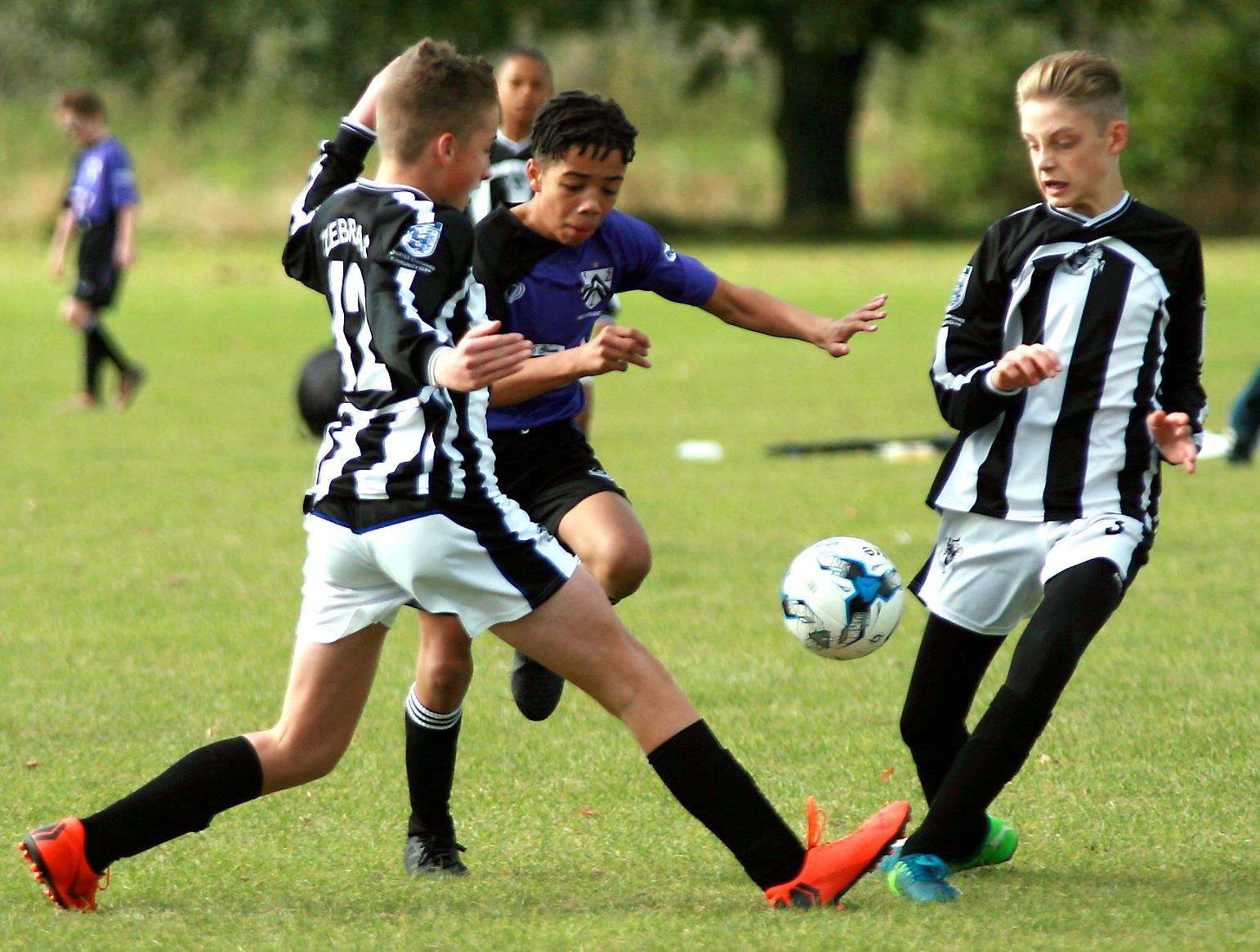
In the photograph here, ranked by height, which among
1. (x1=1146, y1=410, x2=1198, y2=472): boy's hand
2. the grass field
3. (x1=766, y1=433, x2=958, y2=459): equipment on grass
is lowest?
(x1=766, y1=433, x2=958, y2=459): equipment on grass

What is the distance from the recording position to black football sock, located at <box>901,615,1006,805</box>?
420cm

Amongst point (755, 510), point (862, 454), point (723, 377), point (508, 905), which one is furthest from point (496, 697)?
point (723, 377)

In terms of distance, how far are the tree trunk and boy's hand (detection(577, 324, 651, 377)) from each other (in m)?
34.5

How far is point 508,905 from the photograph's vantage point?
4008 mm

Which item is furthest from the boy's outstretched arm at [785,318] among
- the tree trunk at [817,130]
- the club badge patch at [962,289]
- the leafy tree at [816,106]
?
the tree trunk at [817,130]

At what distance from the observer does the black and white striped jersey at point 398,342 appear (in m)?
3.60

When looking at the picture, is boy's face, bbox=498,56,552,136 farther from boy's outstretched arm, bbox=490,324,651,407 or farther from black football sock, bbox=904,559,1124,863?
black football sock, bbox=904,559,1124,863

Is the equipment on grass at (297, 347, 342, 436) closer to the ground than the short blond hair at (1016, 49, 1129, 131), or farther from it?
closer to the ground

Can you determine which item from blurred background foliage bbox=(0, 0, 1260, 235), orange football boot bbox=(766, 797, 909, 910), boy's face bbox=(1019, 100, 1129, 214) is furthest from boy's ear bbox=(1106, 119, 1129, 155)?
blurred background foliage bbox=(0, 0, 1260, 235)

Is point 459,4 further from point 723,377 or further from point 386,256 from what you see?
point 386,256

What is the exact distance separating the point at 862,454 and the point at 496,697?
19.6 feet

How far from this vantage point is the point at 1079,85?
4.06 m

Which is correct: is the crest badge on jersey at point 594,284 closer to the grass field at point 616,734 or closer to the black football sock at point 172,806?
the grass field at point 616,734

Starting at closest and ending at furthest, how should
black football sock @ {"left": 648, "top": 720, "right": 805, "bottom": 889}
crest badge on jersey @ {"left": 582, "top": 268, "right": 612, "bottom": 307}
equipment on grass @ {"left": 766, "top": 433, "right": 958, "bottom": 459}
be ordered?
1. black football sock @ {"left": 648, "top": 720, "right": 805, "bottom": 889}
2. crest badge on jersey @ {"left": 582, "top": 268, "right": 612, "bottom": 307}
3. equipment on grass @ {"left": 766, "top": 433, "right": 958, "bottom": 459}
